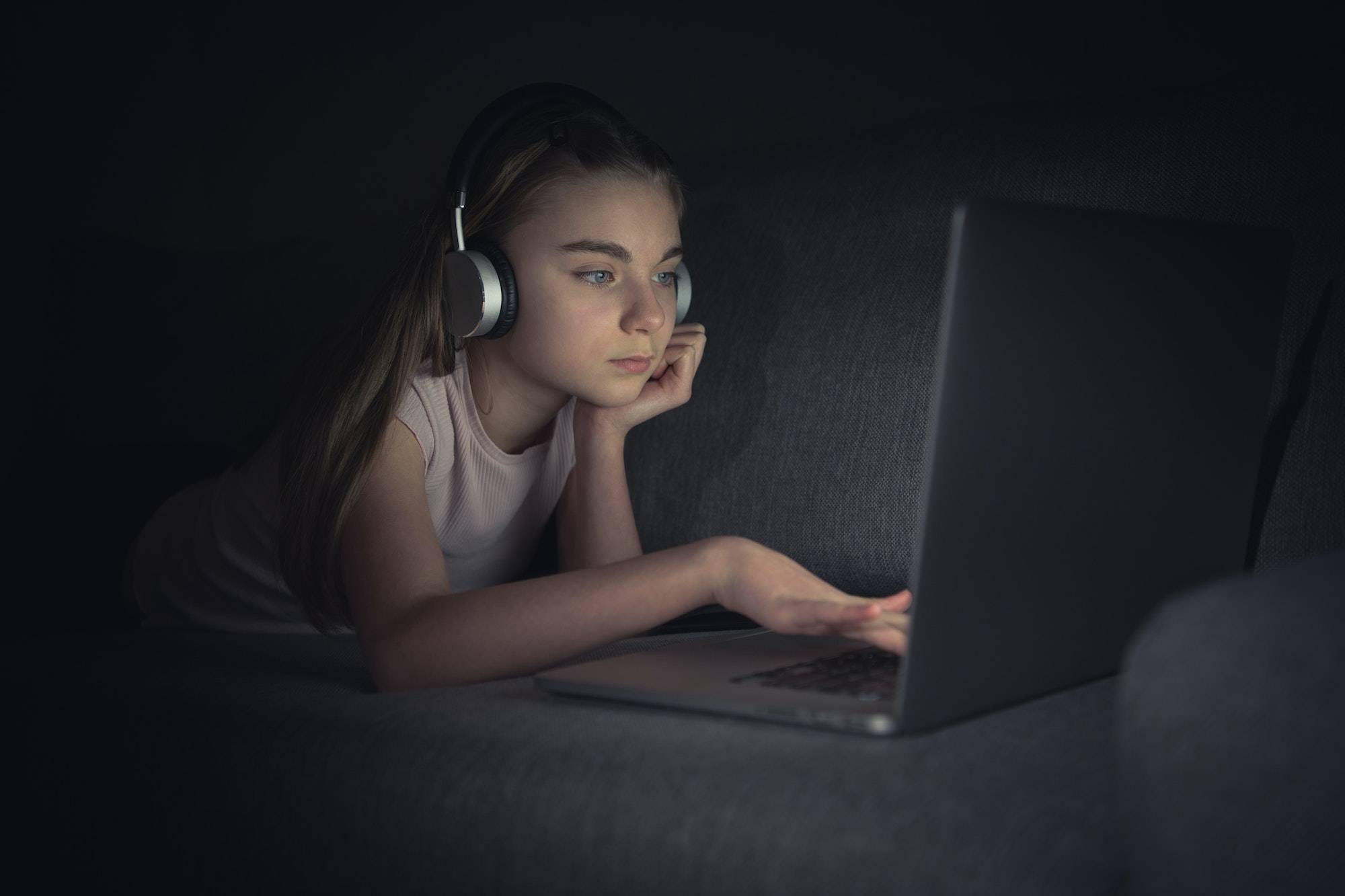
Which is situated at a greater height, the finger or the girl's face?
the girl's face

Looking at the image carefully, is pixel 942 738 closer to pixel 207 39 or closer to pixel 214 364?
pixel 214 364

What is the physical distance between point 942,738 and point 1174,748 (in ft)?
0.62

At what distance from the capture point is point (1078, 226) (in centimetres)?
69

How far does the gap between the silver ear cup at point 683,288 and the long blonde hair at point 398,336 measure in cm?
9

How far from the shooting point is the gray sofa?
0.54 m

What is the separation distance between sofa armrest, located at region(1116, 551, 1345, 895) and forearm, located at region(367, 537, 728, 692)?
420 mm

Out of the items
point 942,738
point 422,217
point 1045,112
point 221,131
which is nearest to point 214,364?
point 422,217

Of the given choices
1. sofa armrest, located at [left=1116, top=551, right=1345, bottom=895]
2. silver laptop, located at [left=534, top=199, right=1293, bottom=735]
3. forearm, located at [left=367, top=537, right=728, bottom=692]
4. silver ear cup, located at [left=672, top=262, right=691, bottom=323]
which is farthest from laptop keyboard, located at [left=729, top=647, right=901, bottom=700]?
silver ear cup, located at [left=672, top=262, right=691, bottom=323]

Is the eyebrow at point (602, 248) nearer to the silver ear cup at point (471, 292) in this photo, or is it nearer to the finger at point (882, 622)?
the silver ear cup at point (471, 292)

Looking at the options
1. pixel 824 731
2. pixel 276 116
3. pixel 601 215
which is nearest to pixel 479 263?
pixel 601 215

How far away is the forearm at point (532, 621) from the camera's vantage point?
36.8 inches

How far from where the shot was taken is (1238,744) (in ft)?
1.72

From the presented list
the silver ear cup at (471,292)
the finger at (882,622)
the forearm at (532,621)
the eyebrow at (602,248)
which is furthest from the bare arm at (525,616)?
the eyebrow at (602,248)

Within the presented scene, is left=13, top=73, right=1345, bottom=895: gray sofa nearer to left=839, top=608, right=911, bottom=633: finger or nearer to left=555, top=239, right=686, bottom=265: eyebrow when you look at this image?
left=839, top=608, right=911, bottom=633: finger
